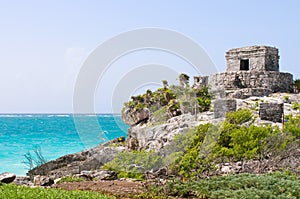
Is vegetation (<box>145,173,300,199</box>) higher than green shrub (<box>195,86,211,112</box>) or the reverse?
the reverse

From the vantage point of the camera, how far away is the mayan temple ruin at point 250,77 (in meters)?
21.3

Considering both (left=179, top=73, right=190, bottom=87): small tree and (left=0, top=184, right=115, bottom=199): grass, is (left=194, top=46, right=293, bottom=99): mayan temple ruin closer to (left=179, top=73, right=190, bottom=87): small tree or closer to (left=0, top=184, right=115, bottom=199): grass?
(left=179, top=73, right=190, bottom=87): small tree

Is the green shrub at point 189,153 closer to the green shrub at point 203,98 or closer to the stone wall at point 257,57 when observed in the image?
the green shrub at point 203,98

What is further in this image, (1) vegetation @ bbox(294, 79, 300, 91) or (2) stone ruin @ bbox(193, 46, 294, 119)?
(1) vegetation @ bbox(294, 79, 300, 91)

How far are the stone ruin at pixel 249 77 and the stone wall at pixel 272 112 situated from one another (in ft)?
14.1

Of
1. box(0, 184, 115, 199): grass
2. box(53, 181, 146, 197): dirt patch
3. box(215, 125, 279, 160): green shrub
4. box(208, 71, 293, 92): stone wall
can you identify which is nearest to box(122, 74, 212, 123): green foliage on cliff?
box(208, 71, 293, 92): stone wall

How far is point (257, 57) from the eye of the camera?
23156 millimetres

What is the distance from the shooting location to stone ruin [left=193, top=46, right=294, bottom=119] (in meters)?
21.1

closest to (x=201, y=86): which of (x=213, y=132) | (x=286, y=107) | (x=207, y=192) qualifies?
(x=286, y=107)

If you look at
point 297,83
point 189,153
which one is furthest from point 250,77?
point 189,153

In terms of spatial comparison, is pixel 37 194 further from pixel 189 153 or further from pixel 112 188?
pixel 189 153

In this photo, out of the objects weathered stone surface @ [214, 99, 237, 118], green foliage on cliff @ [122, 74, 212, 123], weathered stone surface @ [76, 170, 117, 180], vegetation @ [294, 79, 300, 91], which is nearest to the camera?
weathered stone surface @ [76, 170, 117, 180]

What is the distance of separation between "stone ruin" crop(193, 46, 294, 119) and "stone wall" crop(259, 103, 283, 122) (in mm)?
4286

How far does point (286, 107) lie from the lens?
17.9 m
